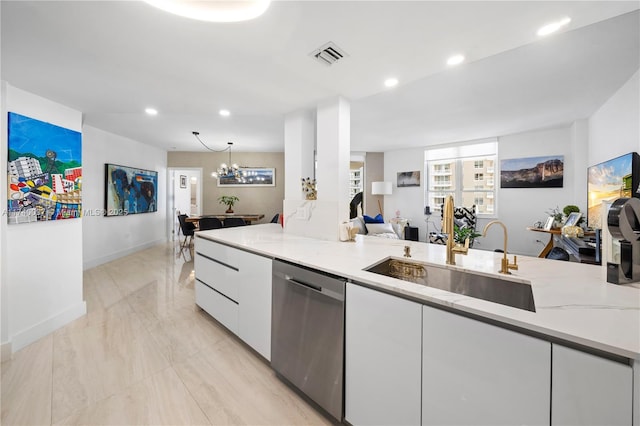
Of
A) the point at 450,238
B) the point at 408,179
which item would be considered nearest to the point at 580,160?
the point at 408,179

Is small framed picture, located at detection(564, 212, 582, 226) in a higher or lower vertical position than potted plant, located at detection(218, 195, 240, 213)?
lower

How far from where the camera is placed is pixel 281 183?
21.9 ft

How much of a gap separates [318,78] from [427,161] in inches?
193

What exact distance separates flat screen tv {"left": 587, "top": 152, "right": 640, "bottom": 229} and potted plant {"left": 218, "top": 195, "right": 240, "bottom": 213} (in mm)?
6450

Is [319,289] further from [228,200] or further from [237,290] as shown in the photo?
[228,200]

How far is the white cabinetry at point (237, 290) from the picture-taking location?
1.74 meters

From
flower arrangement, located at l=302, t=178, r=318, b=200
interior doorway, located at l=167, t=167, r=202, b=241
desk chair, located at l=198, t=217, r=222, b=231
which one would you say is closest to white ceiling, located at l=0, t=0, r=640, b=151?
flower arrangement, located at l=302, t=178, r=318, b=200

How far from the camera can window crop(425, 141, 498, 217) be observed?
5289 millimetres

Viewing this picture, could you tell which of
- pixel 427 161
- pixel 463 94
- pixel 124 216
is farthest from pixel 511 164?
pixel 124 216

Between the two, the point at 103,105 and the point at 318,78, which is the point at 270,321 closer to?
the point at 318,78

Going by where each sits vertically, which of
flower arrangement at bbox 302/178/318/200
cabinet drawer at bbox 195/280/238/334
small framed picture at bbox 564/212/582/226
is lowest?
cabinet drawer at bbox 195/280/238/334

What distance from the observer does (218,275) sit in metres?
2.20

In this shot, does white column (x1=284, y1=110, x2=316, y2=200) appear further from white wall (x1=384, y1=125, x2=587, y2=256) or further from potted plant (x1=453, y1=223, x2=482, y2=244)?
white wall (x1=384, y1=125, x2=587, y2=256)

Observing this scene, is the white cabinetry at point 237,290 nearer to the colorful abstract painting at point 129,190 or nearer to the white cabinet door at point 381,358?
the white cabinet door at point 381,358
